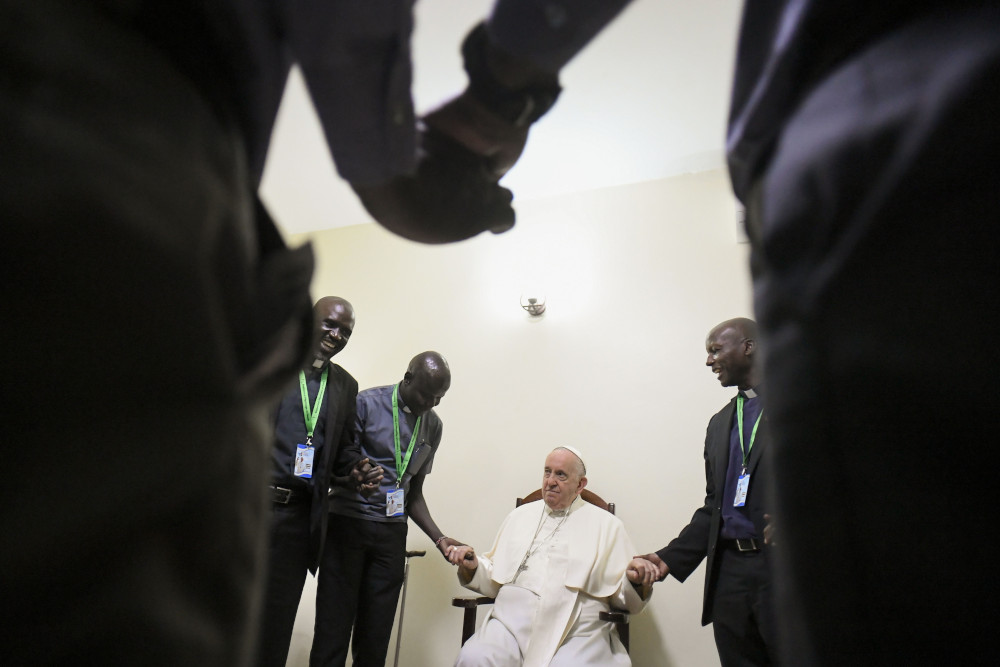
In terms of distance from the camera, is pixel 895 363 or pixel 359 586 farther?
pixel 359 586

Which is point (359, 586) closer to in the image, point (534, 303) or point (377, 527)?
point (377, 527)

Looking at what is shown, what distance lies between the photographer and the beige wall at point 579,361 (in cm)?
362

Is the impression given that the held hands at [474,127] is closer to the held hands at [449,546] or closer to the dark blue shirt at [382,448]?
the dark blue shirt at [382,448]

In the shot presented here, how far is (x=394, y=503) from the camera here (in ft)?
10.3

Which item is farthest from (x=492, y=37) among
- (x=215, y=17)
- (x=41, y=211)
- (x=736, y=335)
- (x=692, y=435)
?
(x=692, y=435)

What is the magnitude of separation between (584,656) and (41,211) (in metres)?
2.90

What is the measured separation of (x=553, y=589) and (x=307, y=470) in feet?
4.16

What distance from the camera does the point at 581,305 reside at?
421 cm

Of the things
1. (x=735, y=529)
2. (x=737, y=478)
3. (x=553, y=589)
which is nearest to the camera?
(x=735, y=529)

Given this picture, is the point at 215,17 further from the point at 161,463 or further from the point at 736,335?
the point at 736,335

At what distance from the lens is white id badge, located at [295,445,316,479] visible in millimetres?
2767

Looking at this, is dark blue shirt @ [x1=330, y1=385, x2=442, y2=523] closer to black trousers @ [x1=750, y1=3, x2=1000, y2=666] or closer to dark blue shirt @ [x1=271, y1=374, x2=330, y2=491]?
A: dark blue shirt @ [x1=271, y1=374, x2=330, y2=491]

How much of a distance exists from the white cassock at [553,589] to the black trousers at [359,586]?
0.45m

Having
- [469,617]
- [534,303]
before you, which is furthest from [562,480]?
[534,303]
